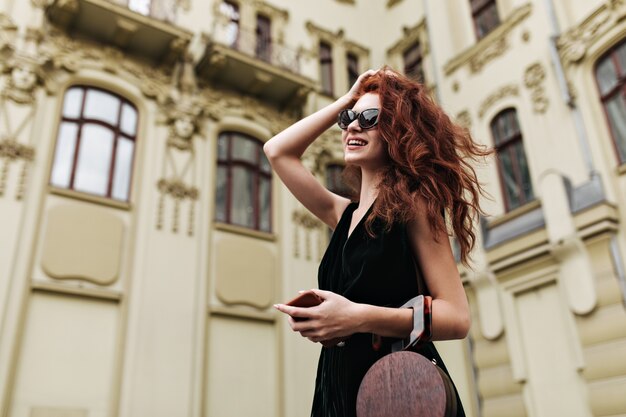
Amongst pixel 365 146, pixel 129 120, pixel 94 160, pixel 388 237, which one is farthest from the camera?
pixel 129 120

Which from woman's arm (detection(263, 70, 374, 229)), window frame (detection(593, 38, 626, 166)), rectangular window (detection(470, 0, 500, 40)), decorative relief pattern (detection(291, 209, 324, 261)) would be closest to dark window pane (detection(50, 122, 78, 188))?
decorative relief pattern (detection(291, 209, 324, 261))

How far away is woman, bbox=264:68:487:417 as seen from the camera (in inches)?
50.4

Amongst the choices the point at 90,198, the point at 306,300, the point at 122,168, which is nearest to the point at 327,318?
the point at 306,300

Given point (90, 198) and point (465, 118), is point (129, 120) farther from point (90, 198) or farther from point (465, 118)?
point (465, 118)

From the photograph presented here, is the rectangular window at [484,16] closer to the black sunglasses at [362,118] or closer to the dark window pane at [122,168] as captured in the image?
the dark window pane at [122,168]

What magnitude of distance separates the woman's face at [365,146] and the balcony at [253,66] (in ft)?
30.5

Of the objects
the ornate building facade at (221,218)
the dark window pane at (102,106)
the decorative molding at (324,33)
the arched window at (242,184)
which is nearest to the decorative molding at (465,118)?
the ornate building facade at (221,218)

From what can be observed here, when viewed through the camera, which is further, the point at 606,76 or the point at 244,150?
the point at 244,150

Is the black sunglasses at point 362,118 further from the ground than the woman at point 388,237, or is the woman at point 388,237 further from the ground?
the black sunglasses at point 362,118

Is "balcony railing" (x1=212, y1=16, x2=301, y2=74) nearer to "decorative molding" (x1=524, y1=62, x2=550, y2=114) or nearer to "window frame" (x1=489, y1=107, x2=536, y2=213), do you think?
"window frame" (x1=489, y1=107, x2=536, y2=213)

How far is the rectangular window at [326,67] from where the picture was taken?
1321cm

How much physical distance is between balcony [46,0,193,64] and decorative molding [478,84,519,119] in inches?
238

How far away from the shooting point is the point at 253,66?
10773 mm

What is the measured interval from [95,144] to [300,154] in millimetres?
8248
